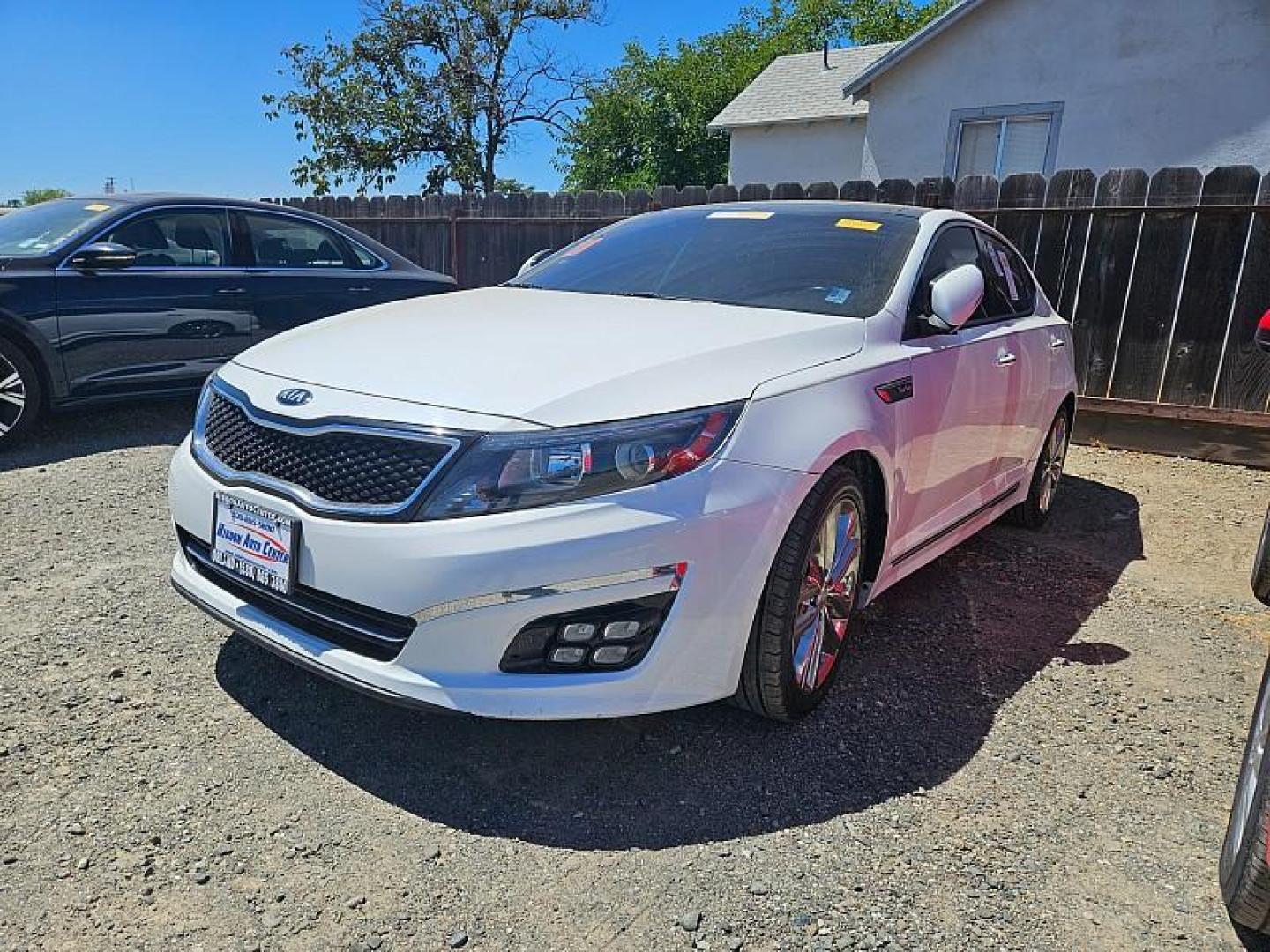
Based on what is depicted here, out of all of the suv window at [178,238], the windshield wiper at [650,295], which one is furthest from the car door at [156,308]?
the windshield wiper at [650,295]

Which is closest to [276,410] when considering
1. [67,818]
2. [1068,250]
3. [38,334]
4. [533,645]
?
[533,645]

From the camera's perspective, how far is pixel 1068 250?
22.0ft

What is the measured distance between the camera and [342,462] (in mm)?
2234

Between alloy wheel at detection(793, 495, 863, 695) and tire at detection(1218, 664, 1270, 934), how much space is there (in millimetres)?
1075

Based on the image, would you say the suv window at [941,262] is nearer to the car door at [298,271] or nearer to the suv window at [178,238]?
the car door at [298,271]

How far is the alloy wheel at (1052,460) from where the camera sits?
4707 mm

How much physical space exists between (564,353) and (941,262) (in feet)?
6.00

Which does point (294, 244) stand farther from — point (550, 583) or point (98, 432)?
point (550, 583)

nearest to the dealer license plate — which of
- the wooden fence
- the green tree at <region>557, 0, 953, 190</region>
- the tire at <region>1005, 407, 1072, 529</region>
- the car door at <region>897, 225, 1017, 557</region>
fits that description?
the car door at <region>897, 225, 1017, 557</region>

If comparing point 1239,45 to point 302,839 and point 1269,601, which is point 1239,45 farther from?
point 302,839

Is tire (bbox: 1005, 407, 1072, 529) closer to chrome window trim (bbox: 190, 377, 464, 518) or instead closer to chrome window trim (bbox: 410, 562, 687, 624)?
chrome window trim (bbox: 410, 562, 687, 624)

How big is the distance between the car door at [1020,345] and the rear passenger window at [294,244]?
4.84 metres

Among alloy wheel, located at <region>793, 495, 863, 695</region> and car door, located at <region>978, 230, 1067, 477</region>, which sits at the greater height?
car door, located at <region>978, 230, 1067, 477</region>

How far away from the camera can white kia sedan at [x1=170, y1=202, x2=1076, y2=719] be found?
6.88 ft
